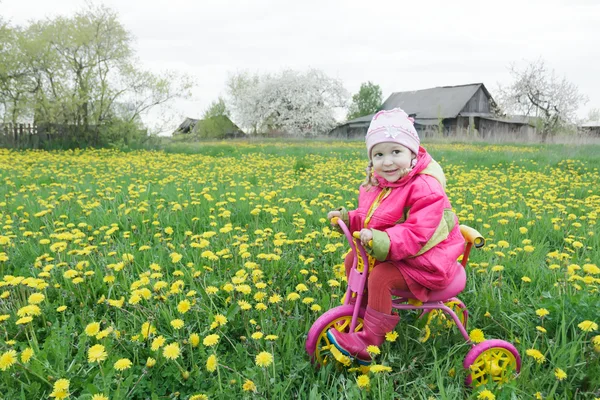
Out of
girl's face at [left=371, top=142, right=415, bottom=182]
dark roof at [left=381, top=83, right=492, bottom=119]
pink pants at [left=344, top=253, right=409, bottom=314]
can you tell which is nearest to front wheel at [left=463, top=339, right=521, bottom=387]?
pink pants at [left=344, top=253, right=409, bottom=314]

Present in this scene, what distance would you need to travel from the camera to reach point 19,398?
168 cm

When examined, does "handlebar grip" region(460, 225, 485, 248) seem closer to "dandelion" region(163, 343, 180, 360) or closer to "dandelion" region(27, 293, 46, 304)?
"dandelion" region(163, 343, 180, 360)

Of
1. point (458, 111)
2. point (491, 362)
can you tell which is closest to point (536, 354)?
point (491, 362)

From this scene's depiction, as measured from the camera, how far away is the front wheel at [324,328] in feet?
6.29

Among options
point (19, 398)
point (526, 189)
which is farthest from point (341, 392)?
point (526, 189)

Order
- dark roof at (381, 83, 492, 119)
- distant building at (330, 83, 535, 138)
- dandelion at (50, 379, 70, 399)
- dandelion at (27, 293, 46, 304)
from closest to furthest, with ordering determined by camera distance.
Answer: dandelion at (50, 379, 70, 399), dandelion at (27, 293, 46, 304), distant building at (330, 83, 535, 138), dark roof at (381, 83, 492, 119)

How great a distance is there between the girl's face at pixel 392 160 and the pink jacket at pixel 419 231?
0.13 feet

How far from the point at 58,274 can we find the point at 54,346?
38.6 inches

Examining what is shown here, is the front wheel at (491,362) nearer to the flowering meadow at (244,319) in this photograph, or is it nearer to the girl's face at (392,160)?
the flowering meadow at (244,319)

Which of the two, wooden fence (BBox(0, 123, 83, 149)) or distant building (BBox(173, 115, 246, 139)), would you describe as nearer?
wooden fence (BBox(0, 123, 83, 149))

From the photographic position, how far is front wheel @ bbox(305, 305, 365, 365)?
1.92 metres

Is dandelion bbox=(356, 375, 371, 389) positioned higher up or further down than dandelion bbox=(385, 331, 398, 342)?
further down

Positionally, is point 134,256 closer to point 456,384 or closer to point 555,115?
point 456,384

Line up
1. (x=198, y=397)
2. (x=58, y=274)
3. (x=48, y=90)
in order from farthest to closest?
(x=48, y=90), (x=58, y=274), (x=198, y=397)
